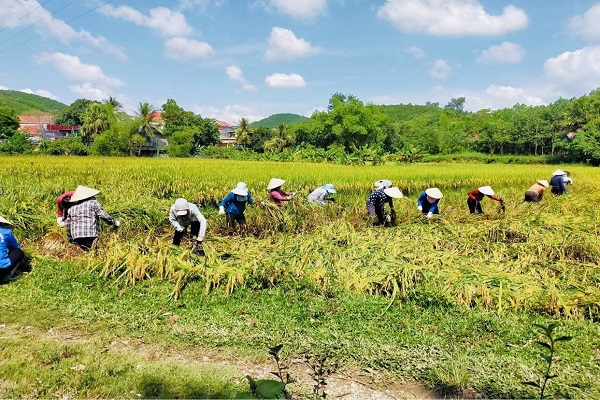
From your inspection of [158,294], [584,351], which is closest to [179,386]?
[158,294]

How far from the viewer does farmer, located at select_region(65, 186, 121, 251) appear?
18.1 feet

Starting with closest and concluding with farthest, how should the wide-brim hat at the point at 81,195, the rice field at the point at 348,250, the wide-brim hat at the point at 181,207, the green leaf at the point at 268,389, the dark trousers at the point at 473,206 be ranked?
the green leaf at the point at 268,389
the rice field at the point at 348,250
the wide-brim hat at the point at 81,195
the wide-brim hat at the point at 181,207
the dark trousers at the point at 473,206

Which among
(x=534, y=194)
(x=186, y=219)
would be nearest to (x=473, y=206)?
(x=534, y=194)

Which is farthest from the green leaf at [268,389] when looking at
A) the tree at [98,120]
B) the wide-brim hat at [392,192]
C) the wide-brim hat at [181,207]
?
the tree at [98,120]

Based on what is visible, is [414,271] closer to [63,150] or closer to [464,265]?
[464,265]

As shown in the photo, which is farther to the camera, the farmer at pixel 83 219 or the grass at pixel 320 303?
the farmer at pixel 83 219

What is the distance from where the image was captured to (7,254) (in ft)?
15.6

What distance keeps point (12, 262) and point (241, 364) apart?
3.45 meters

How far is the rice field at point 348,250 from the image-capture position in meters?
4.24

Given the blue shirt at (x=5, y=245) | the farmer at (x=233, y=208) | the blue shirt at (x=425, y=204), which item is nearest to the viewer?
the blue shirt at (x=5, y=245)

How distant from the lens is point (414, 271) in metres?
→ 4.41

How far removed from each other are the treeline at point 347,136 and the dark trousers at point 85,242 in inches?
849

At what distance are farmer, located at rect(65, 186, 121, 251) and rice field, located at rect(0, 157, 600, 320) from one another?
20cm

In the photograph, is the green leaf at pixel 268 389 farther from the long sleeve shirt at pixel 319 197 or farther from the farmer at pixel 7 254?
the long sleeve shirt at pixel 319 197
